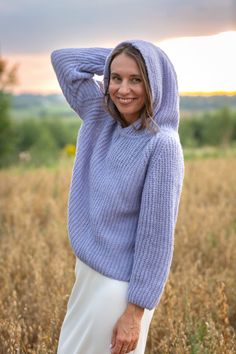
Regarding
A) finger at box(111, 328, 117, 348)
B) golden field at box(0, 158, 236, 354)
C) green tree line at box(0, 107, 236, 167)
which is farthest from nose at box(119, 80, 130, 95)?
green tree line at box(0, 107, 236, 167)

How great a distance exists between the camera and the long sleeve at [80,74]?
2.23 meters

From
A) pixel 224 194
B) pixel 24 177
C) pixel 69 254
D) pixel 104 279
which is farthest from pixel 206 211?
pixel 104 279

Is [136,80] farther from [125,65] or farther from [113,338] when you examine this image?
[113,338]

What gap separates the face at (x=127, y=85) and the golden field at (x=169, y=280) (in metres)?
0.98

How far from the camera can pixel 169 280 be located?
3.25m

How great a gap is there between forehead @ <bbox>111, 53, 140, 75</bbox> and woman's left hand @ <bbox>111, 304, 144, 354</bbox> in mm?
712

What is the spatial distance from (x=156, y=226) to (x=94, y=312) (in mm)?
353

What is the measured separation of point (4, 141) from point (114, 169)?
12.2m

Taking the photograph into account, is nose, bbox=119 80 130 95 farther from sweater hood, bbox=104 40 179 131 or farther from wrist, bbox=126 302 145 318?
wrist, bbox=126 302 145 318

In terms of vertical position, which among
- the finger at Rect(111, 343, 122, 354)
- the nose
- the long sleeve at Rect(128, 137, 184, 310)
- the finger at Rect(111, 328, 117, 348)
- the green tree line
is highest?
the nose

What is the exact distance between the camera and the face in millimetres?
1920

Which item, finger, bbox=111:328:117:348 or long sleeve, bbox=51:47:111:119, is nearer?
finger, bbox=111:328:117:348

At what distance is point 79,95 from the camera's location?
2.25m

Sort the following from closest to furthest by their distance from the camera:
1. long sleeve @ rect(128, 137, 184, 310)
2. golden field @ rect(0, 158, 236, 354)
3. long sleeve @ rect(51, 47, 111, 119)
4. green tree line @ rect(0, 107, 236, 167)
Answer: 1. long sleeve @ rect(128, 137, 184, 310)
2. long sleeve @ rect(51, 47, 111, 119)
3. golden field @ rect(0, 158, 236, 354)
4. green tree line @ rect(0, 107, 236, 167)
